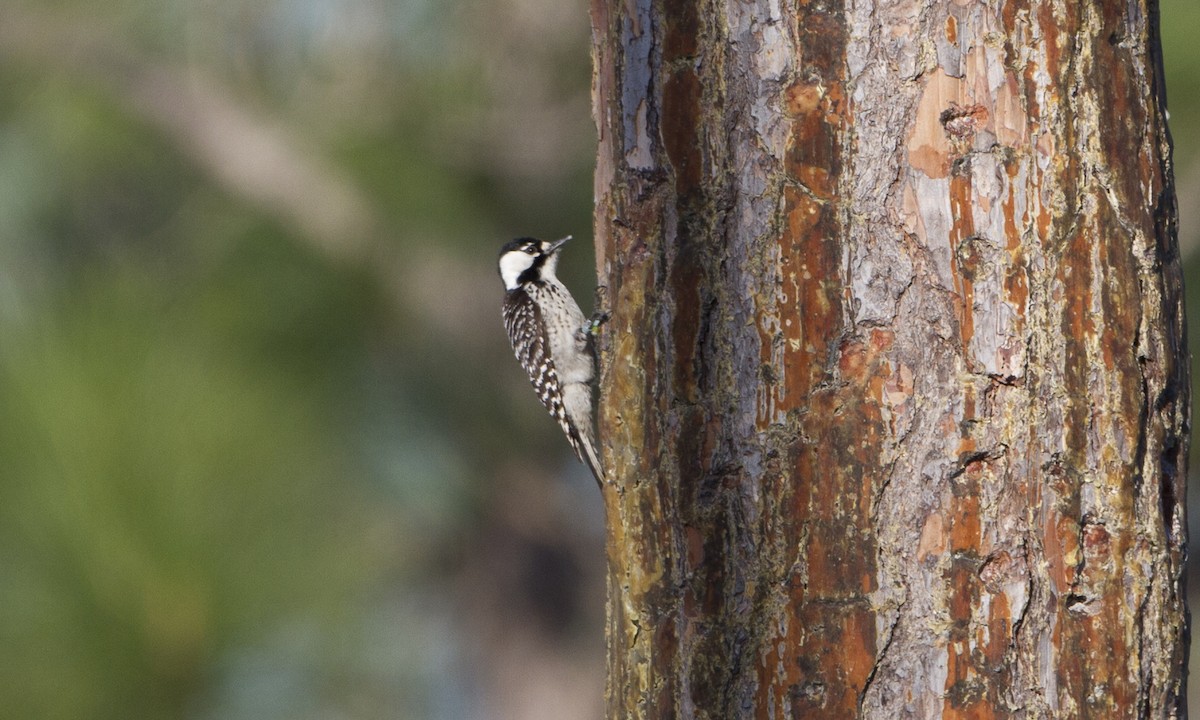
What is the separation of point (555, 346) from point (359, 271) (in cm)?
123

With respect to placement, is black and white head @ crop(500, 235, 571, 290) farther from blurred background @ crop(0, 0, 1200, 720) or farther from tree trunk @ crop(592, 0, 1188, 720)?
tree trunk @ crop(592, 0, 1188, 720)

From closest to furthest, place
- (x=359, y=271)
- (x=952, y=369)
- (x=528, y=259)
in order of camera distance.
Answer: (x=952, y=369) → (x=528, y=259) → (x=359, y=271)

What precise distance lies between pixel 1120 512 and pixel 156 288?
3030 mm

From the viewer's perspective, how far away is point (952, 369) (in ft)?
4.73

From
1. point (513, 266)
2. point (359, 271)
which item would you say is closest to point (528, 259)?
point (513, 266)

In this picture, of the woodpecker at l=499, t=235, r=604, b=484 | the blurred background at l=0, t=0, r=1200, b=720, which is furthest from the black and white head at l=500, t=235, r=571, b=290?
the blurred background at l=0, t=0, r=1200, b=720

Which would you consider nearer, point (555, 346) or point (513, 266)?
point (555, 346)

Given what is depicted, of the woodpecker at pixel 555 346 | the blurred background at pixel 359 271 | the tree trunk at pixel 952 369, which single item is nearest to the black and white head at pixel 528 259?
the woodpecker at pixel 555 346

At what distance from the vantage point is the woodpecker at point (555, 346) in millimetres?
4191

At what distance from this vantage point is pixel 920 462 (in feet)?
4.72

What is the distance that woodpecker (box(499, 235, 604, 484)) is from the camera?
4.19 metres

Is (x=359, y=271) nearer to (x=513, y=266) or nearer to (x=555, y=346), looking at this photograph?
(x=513, y=266)

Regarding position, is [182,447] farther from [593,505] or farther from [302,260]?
[593,505]

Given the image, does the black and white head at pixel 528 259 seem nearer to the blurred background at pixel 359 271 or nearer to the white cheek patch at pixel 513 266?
the white cheek patch at pixel 513 266
